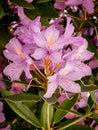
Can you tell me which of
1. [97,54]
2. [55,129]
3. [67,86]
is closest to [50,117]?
[55,129]

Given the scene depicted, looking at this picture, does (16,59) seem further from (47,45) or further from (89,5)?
(89,5)

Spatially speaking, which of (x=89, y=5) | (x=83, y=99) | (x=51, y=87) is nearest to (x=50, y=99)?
(x=51, y=87)

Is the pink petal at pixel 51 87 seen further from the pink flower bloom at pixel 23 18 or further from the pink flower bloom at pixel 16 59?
the pink flower bloom at pixel 23 18

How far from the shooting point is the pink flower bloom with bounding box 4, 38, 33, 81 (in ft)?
2.76

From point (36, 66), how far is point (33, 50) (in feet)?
0.11

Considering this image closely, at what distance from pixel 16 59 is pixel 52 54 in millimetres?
99

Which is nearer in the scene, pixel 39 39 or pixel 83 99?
pixel 39 39

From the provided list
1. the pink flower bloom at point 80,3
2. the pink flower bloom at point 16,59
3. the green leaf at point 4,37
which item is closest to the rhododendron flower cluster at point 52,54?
the pink flower bloom at point 16,59

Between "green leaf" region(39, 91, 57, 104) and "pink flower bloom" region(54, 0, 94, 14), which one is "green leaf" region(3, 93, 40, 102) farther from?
"pink flower bloom" region(54, 0, 94, 14)

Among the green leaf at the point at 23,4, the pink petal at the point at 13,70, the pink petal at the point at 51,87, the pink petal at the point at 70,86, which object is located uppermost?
the green leaf at the point at 23,4

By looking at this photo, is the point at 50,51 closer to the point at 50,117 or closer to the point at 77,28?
the point at 50,117

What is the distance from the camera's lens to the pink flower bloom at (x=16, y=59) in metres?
0.84

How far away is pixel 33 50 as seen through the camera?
827 millimetres

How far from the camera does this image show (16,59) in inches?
33.7
